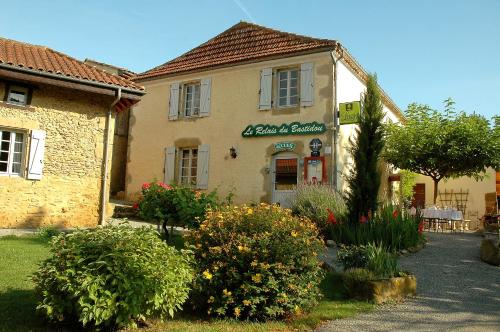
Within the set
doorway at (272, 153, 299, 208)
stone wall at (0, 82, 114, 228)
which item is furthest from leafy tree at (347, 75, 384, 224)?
stone wall at (0, 82, 114, 228)

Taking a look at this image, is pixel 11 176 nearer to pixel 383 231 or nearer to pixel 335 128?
pixel 383 231

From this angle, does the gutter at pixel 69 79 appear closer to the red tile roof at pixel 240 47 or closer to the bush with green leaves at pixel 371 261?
the red tile roof at pixel 240 47

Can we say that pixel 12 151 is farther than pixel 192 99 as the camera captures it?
No

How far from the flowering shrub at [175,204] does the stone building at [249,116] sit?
4657 millimetres

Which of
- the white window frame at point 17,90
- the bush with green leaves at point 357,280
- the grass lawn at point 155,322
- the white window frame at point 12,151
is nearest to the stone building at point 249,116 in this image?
the white window frame at point 12,151

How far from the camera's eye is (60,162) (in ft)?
33.8

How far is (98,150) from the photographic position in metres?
10.9

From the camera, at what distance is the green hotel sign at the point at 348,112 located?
1219 cm

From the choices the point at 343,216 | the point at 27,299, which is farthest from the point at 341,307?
the point at 343,216

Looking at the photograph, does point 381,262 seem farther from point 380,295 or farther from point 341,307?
point 341,307

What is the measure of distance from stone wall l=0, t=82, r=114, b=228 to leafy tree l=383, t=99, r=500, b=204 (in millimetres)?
9329

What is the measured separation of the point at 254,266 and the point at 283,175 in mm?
9106

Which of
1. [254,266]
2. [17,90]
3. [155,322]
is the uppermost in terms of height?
[17,90]

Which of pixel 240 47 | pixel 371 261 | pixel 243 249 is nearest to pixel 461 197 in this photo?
pixel 240 47
